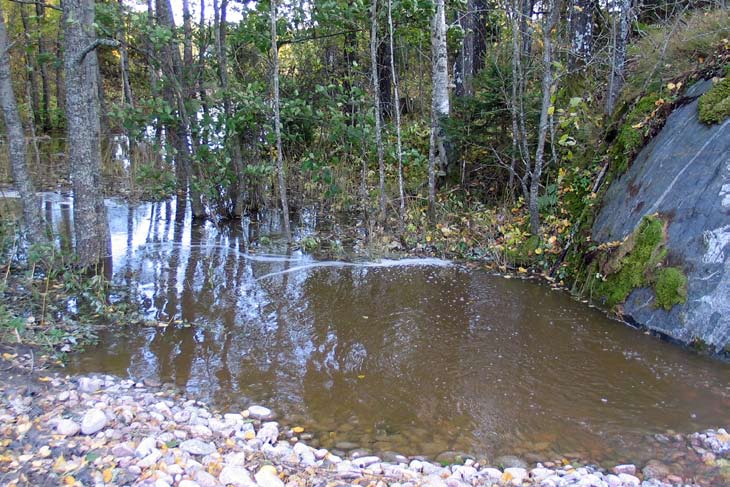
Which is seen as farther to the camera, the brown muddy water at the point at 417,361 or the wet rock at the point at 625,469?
the brown muddy water at the point at 417,361

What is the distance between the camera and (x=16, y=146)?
21.7ft

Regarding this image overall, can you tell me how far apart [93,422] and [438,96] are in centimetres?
876

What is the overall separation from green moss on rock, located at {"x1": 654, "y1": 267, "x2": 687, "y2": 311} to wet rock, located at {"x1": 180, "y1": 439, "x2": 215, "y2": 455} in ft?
15.0

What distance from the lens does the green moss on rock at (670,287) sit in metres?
5.32

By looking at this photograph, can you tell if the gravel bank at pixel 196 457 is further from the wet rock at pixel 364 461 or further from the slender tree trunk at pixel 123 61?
the slender tree trunk at pixel 123 61

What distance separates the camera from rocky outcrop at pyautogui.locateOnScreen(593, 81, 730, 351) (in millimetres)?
5105

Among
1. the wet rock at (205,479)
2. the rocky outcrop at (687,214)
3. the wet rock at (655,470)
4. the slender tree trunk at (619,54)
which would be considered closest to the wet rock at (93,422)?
the wet rock at (205,479)

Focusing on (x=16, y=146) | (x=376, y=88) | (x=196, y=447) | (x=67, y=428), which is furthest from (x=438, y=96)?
(x=67, y=428)

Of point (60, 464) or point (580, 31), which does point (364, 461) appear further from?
point (580, 31)

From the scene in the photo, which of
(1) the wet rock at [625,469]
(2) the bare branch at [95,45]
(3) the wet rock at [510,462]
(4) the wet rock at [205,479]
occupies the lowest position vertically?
(1) the wet rock at [625,469]

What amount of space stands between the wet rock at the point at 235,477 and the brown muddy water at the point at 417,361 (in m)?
0.81

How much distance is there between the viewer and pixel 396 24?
945 centimetres

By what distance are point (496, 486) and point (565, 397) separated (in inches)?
57.7

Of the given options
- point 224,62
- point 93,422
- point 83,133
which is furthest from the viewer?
point 224,62
